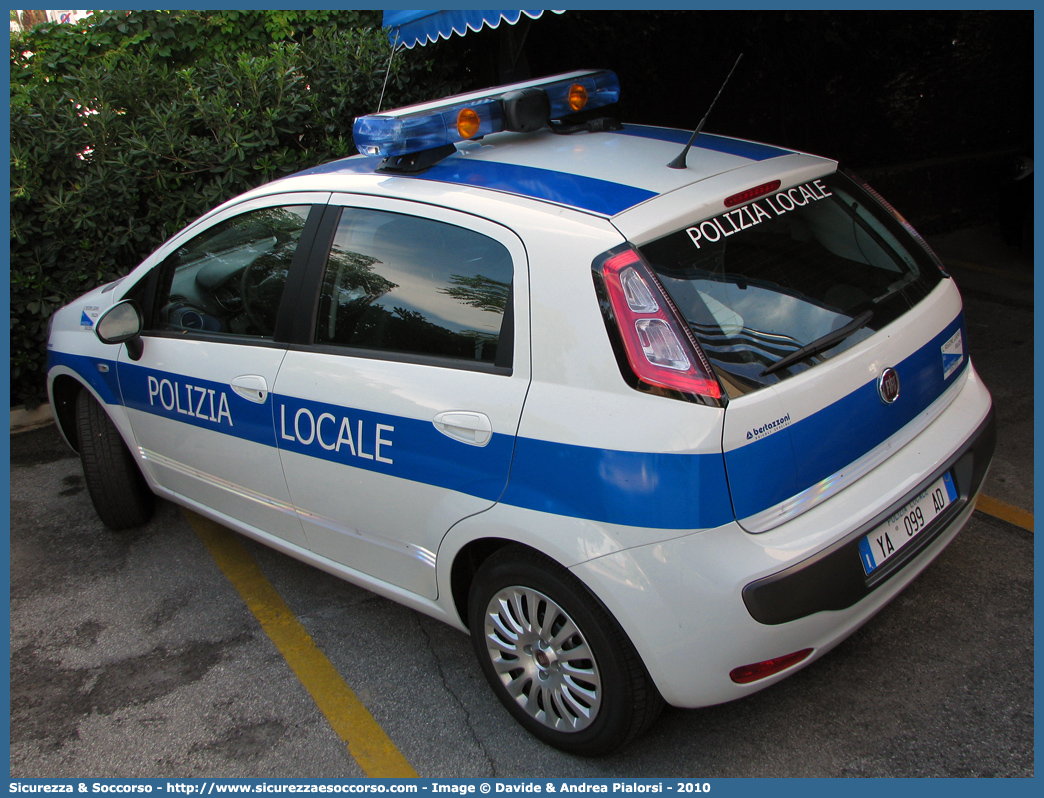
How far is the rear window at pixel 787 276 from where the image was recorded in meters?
2.19

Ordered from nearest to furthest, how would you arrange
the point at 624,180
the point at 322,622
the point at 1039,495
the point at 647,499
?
the point at 647,499, the point at 624,180, the point at 322,622, the point at 1039,495

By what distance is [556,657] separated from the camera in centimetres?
243

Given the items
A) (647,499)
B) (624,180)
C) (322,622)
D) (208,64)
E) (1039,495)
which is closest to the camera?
(647,499)

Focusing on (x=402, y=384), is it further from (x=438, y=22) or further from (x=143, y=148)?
(x=143, y=148)

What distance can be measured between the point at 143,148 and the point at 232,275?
2.66 meters

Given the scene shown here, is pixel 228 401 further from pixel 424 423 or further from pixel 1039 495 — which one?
pixel 1039 495

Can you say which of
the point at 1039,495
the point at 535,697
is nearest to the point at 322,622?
the point at 535,697

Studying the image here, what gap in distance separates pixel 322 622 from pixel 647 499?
1.81m

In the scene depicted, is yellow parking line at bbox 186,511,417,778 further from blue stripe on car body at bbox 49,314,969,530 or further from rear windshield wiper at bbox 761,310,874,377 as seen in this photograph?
rear windshield wiper at bbox 761,310,874,377

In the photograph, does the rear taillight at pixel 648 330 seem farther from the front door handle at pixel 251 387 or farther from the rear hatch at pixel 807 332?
the front door handle at pixel 251 387

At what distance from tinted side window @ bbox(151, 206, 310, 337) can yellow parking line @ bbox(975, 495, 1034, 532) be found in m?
2.89

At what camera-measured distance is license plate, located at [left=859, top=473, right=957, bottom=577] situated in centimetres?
226

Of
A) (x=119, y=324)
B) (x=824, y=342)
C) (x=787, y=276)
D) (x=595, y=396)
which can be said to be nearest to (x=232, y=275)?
(x=119, y=324)

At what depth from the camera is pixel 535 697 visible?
2.55 metres
